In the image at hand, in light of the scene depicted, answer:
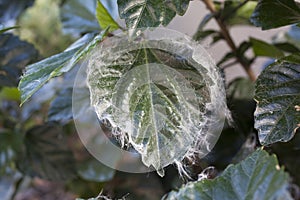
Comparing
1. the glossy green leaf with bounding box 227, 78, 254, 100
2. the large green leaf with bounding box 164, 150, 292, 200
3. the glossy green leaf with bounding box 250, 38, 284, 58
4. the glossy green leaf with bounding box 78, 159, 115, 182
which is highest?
the large green leaf with bounding box 164, 150, 292, 200

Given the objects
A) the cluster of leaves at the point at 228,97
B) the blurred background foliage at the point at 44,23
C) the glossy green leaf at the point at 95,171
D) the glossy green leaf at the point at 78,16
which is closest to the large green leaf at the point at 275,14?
the cluster of leaves at the point at 228,97

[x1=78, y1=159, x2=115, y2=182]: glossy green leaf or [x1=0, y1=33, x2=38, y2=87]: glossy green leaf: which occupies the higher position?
[x1=0, y1=33, x2=38, y2=87]: glossy green leaf

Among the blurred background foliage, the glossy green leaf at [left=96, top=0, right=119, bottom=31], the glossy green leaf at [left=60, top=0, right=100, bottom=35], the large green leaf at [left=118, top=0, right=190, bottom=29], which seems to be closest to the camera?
the large green leaf at [left=118, top=0, right=190, bottom=29]

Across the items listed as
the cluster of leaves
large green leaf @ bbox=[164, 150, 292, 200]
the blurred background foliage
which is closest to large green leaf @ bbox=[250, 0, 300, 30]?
the cluster of leaves

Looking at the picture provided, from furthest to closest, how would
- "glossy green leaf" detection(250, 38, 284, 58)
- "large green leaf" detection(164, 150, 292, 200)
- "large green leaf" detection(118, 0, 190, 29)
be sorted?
"glossy green leaf" detection(250, 38, 284, 58), "large green leaf" detection(118, 0, 190, 29), "large green leaf" detection(164, 150, 292, 200)

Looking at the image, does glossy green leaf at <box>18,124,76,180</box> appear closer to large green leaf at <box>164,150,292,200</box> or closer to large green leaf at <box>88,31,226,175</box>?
large green leaf at <box>88,31,226,175</box>

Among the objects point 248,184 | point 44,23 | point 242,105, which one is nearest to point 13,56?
point 242,105

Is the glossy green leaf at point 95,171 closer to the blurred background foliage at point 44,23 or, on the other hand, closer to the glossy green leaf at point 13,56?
the glossy green leaf at point 13,56

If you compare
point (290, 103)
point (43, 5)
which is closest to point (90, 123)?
point (290, 103)
